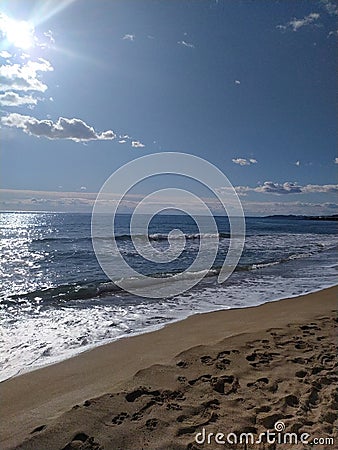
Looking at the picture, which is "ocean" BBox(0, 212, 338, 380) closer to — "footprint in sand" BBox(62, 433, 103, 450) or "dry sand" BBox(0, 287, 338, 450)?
"dry sand" BBox(0, 287, 338, 450)

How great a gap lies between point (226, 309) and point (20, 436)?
541 centimetres

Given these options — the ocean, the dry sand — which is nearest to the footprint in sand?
the dry sand

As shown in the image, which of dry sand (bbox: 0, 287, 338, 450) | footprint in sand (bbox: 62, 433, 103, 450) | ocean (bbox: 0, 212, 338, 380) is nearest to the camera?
footprint in sand (bbox: 62, 433, 103, 450)

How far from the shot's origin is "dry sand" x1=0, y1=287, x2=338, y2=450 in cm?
285

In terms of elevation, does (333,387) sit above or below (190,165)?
below

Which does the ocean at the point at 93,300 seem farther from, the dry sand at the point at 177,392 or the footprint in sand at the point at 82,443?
the footprint in sand at the point at 82,443

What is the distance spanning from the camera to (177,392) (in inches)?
136

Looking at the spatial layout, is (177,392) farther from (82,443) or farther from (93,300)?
(93,300)

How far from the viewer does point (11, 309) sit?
7.61m

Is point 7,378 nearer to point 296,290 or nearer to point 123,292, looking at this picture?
point 123,292

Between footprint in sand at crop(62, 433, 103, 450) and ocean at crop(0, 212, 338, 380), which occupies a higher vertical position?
footprint in sand at crop(62, 433, 103, 450)

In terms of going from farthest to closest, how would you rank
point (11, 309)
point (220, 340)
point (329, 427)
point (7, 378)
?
point (11, 309) → point (220, 340) → point (7, 378) → point (329, 427)

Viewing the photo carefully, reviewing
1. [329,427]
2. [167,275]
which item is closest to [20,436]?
[329,427]

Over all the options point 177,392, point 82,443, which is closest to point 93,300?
point 177,392
